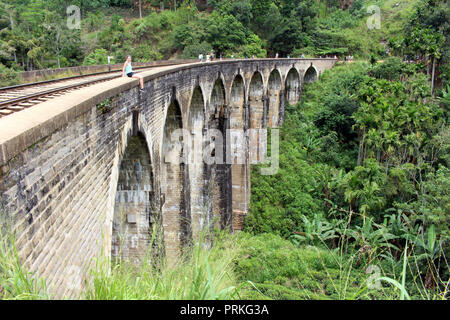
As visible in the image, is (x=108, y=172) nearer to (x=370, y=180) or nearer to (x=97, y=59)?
(x=370, y=180)

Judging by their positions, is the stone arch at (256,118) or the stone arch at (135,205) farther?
the stone arch at (256,118)

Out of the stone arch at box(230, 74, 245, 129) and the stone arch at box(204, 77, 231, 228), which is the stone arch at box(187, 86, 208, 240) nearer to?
the stone arch at box(204, 77, 231, 228)

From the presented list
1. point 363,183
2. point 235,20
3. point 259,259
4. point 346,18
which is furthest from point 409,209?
point 346,18

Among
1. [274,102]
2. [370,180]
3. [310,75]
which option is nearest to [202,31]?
[310,75]

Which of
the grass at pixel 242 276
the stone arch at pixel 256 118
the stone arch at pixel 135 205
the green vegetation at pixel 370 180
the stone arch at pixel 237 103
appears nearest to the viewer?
the grass at pixel 242 276

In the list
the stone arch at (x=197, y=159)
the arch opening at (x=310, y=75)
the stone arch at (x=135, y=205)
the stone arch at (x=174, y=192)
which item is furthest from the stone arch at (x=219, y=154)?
the arch opening at (x=310, y=75)

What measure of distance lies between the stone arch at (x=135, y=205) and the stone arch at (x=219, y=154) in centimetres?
697

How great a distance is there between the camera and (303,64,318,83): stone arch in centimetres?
3632

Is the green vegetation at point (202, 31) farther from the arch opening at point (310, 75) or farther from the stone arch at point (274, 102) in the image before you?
the stone arch at point (274, 102)

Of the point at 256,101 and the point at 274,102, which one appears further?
the point at 274,102

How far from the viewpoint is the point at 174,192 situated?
1288 centimetres

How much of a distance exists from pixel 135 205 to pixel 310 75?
101 feet

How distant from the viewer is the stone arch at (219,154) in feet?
55.8

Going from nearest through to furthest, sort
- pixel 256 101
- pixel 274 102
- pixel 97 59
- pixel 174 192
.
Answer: pixel 174 192 → pixel 256 101 → pixel 274 102 → pixel 97 59
